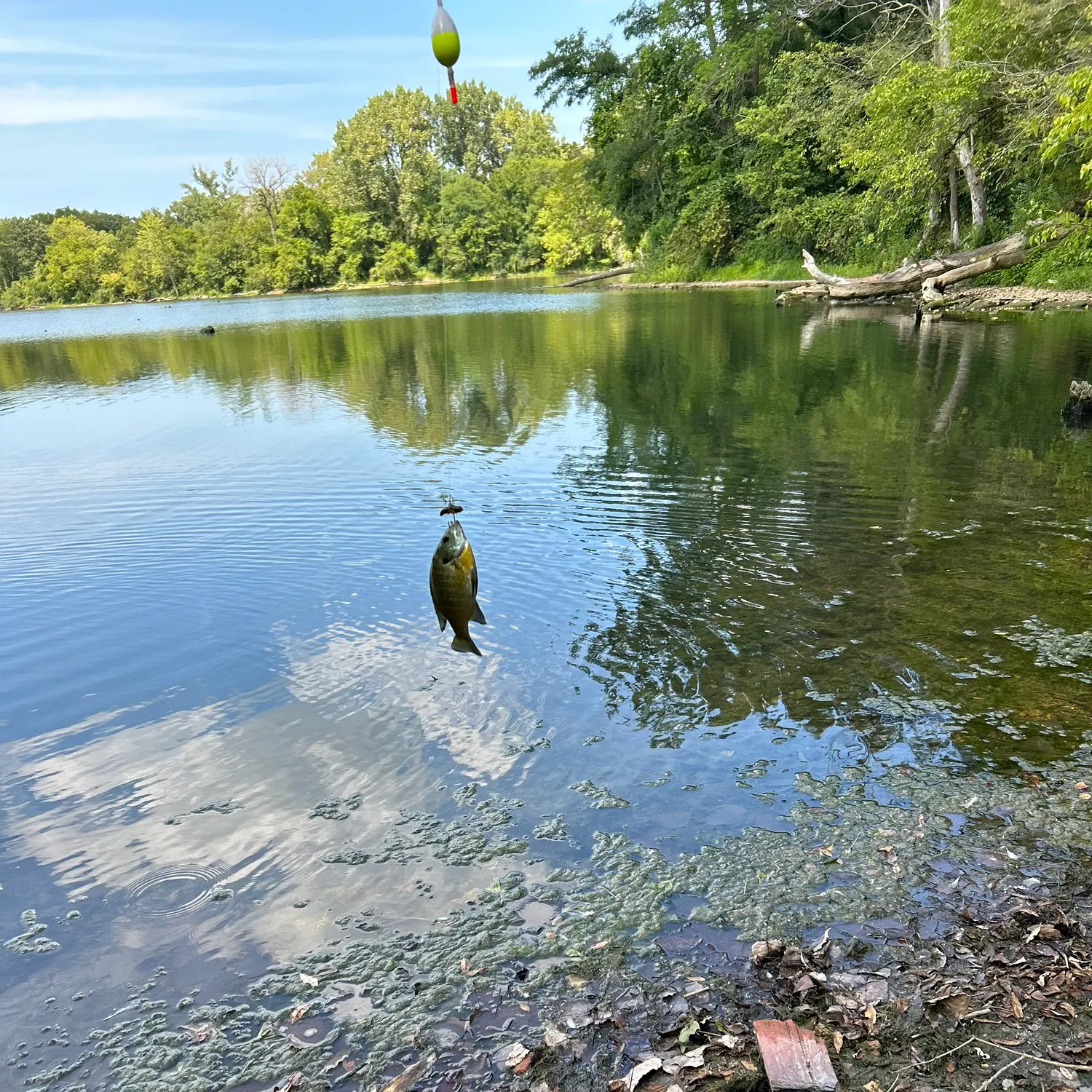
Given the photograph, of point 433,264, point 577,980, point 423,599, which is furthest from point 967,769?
point 433,264

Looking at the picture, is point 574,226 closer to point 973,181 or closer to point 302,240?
point 302,240

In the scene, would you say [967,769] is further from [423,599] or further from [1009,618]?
[423,599]

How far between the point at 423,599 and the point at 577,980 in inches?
202

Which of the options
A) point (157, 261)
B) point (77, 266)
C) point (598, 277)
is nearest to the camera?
point (598, 277)

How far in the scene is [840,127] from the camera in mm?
32781

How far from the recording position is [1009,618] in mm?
6980

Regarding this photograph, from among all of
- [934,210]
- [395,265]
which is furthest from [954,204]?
[395,265]

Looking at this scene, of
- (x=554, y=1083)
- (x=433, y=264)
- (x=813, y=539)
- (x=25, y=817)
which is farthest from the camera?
(x=433, y=264)

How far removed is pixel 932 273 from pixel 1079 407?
19236 mm

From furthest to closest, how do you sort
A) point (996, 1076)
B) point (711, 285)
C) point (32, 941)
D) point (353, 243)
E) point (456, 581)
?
point (353, 243)
point (711, 285)
point (456, 581)
point (32, 941)
point (996, 1076)

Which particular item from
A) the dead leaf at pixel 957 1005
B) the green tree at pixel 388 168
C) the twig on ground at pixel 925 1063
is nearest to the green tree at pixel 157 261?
the green tree at pixel 388 168

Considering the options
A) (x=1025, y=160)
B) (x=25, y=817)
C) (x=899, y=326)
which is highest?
(x=1025, y=160)

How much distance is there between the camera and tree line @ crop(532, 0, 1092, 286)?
19984 mm

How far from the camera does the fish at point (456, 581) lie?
183 inches
